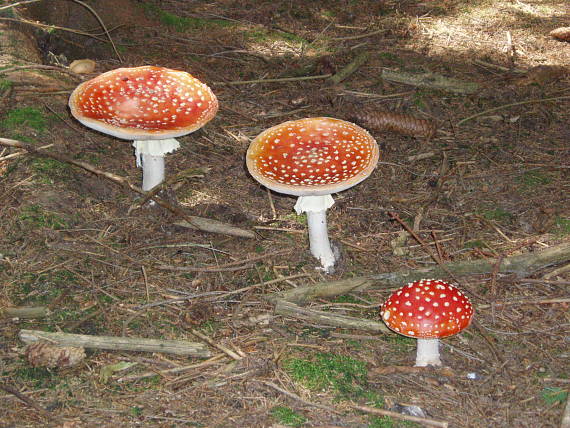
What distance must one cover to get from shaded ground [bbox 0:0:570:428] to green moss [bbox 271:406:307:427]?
0.04 ft

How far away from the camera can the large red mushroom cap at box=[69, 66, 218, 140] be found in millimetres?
4359

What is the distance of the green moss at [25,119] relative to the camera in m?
5.17

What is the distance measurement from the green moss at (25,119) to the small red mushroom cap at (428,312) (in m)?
3.52

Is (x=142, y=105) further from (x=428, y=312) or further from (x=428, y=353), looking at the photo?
(x=428, y=353)

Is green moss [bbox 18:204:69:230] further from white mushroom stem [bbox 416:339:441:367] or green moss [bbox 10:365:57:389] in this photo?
white mushroom stem [bbox 416:339:441:367]

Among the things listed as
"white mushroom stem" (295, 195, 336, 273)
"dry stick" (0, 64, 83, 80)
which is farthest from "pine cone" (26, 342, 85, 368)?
"dry stick" (0, 64, 83, 80)

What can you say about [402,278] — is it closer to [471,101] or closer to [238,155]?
[238,155]

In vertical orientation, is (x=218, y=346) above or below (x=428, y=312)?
below

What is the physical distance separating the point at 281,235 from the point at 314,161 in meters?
0.98

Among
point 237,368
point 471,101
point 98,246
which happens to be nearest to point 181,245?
point 98,246

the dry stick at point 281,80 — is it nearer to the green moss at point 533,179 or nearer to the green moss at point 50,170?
the green moss at point 50,170

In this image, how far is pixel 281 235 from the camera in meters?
4.84

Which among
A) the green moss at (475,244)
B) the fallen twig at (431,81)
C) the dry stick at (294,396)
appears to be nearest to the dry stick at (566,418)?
the dry stick at (294,396)

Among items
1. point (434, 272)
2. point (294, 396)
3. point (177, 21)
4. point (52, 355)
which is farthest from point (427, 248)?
point (177, 21)
